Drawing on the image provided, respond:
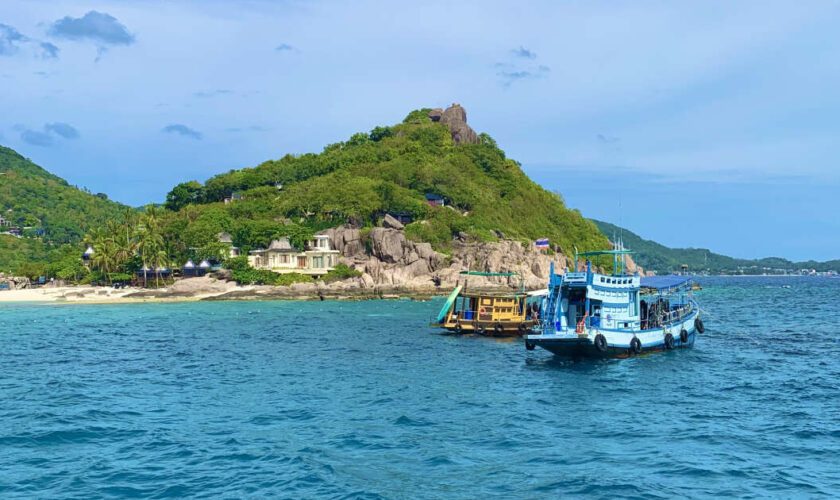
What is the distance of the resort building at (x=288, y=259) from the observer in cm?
12050

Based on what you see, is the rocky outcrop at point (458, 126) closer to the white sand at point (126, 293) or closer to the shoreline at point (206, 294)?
the shoreline at point (206, 294)

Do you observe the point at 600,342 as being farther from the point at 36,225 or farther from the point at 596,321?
the point at 36,225

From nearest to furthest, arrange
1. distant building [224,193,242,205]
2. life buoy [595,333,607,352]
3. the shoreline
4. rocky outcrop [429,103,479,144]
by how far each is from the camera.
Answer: life buoy [595,333,607,352] → the shoreline → distant building [224,193,242,205] → rocky outcrop [429,103,479,144]

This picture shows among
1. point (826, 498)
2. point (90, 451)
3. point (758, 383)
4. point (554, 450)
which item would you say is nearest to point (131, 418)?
point (90, 451)

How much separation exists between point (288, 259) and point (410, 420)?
315ft

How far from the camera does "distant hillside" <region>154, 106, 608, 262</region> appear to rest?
134m

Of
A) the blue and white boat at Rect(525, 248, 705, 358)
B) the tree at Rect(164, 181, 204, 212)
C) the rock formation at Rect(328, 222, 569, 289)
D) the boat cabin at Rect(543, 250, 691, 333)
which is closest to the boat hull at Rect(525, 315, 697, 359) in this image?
the blue and white boat at Rect(525, 248, 705, 358)

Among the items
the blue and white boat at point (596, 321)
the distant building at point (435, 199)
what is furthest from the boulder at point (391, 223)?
the blue and white boat at point (596, 321)

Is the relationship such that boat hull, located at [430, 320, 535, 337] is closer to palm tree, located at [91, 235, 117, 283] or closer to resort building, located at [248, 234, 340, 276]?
resort building, located at [248, 234, 340, 276]

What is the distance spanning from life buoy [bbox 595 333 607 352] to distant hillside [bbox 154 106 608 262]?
8651cm

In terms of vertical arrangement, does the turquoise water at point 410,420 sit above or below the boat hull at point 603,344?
below

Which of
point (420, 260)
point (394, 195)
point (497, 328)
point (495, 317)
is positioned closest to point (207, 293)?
point (420, 260)

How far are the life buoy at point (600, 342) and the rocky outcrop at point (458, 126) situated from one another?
494 feet

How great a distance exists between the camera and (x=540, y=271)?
434ft
